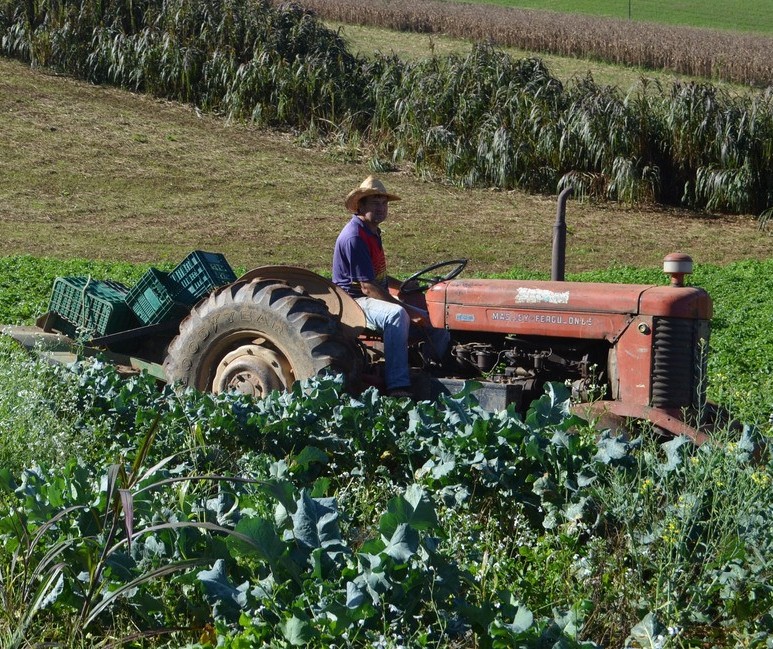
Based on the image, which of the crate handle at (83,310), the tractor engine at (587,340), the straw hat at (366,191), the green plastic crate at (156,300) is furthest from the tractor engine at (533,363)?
the crate handle at (83,310)

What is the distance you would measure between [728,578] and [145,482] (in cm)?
236

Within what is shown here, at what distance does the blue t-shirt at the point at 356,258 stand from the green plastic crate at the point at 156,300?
54.7 inches

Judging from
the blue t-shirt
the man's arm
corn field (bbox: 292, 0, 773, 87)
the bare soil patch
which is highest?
corn field (bbox: 292, 0, 773, 87)

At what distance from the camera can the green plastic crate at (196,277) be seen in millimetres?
8375

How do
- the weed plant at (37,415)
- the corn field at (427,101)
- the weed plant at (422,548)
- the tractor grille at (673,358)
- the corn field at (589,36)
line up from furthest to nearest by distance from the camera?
the corn field at (589,36), the corn field at (427,101), the tractor grille at (673,358), the weed plant at (37,415), the weed plant at (422,548)

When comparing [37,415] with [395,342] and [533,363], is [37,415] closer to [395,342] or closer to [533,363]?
[395,342]

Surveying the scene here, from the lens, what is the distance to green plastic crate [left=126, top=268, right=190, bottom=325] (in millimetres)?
8188


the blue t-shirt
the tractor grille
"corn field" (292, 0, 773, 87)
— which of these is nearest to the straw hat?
the blue t-shirt

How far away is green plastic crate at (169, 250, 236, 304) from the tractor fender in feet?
2.73

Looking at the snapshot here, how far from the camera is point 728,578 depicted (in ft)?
13.9

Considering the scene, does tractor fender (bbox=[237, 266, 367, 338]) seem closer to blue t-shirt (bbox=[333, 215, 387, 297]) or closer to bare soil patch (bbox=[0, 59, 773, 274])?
blue t-shirt (bbox=[333, 215, 387, 297])

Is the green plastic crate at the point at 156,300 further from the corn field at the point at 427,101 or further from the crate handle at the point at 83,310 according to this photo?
the corn field at the point at 427,101

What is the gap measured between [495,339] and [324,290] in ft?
3.93

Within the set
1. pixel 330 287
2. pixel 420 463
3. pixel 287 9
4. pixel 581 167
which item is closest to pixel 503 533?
pixel 420 463
